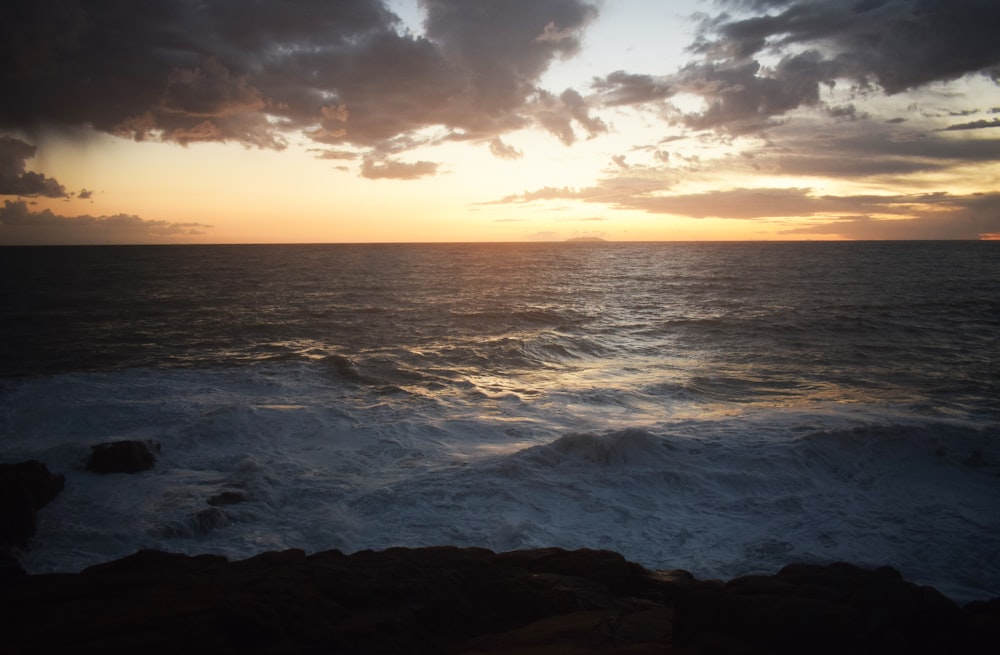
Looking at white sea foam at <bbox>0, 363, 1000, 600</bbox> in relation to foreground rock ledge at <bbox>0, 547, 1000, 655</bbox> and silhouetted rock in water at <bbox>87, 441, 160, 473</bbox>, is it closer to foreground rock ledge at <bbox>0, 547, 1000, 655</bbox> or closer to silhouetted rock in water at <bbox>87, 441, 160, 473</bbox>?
silhouetted rock in water at <bbox>87, 441, 160, 473</bbox>

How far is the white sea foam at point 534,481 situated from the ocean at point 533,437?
0.06 metres

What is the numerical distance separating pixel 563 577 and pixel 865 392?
14314 millimetres

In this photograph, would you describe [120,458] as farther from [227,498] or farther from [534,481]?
[534,481]

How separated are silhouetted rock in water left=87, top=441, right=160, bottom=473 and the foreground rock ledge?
469 centimetres

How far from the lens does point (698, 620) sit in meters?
4.85

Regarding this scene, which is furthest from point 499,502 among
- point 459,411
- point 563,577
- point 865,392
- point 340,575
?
point 865,392

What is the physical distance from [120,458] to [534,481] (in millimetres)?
8510

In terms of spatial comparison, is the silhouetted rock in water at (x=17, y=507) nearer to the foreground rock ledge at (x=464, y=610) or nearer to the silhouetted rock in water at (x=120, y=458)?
the silhouetted rock in water at (x=120, y=458)

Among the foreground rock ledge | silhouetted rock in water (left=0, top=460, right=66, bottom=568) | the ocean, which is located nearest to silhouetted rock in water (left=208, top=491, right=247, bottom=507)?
the ocean

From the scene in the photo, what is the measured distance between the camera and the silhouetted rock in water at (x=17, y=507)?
763 centimetres

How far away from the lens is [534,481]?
1031cm

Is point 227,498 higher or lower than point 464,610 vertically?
lower

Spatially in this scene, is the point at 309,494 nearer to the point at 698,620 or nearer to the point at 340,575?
the point at 340,575

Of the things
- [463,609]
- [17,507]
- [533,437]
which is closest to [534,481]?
[533,437]
